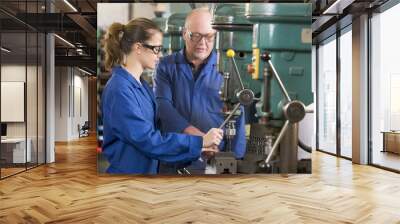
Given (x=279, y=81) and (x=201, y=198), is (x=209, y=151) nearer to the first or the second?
(x=201, y=198)

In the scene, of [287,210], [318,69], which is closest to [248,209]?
[287,210]

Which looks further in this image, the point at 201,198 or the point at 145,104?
the point at 145,104

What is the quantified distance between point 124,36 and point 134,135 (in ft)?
5.19

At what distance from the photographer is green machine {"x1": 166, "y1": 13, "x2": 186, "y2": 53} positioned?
6.36 m

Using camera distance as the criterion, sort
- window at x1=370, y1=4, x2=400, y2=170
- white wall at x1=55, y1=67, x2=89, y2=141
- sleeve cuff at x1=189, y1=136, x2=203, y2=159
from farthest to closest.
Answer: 1. white wall at x1=55, y1=67, x2=89, y2=141
2. window at x1=370, y1=4, x2=400, y2=170
3. sleeve cuff at x1=189, y1=136, x2=203, y2=159

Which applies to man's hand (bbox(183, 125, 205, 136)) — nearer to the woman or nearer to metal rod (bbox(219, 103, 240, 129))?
the woman

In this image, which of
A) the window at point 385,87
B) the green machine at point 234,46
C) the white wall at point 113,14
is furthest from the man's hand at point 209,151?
the window at point 385,87

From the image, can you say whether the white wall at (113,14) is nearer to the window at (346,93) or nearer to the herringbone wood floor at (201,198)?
the herringbone wood floor at (201,198)

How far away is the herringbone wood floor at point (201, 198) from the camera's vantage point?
4.08 m

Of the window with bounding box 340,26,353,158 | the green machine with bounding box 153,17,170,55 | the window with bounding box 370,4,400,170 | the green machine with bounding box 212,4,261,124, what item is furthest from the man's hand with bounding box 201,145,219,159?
the window with bounding box 340,26,353,158

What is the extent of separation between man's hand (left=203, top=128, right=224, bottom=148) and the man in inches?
2.7

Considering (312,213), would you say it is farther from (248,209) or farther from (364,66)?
(364,66)

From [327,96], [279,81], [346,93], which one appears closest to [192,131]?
[279,81]

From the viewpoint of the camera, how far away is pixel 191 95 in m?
6.32
